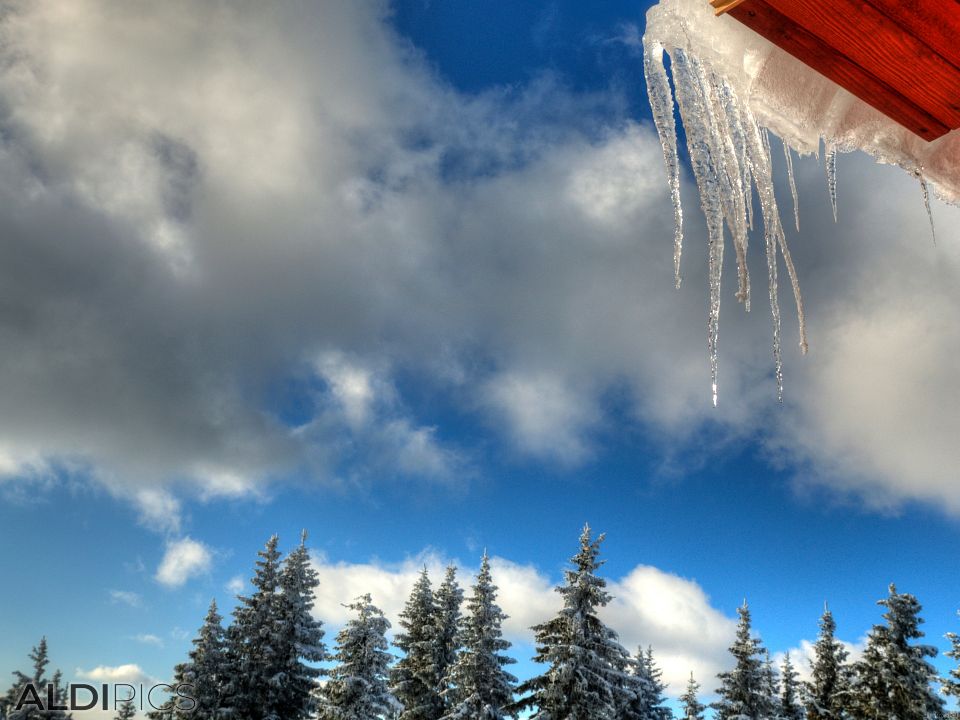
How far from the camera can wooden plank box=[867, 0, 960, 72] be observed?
1.60 meters

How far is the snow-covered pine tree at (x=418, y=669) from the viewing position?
28.9 metres

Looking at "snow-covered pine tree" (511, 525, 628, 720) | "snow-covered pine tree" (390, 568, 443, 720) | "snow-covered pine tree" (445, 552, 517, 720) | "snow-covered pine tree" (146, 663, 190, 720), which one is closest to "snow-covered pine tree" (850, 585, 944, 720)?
"snow-covered pine tree" (511, 525, 628, 720)

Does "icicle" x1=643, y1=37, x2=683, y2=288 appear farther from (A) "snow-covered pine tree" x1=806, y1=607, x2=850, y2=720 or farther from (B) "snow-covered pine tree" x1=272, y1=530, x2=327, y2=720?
(A) "snow-covered pine tree" x1=806, y1=607, x2=850, y2=720

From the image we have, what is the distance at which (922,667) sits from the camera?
2639 cm

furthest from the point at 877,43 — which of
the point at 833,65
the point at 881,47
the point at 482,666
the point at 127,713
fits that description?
the point at 127,713

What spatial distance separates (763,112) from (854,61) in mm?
326

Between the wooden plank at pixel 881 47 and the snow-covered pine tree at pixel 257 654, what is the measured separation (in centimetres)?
3098

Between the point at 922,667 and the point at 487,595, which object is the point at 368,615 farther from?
the point at 922,667

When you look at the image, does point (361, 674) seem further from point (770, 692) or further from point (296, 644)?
point (770, 692)

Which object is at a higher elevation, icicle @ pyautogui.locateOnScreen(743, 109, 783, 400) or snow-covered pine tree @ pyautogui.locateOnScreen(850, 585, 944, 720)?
icicle @ pyautogui.locateOnScreen(743, 109, 783, 400)

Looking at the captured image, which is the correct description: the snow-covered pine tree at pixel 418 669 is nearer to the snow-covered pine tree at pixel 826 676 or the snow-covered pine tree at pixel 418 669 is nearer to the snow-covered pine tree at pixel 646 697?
the snow-covered pine tree at pixel 646 697

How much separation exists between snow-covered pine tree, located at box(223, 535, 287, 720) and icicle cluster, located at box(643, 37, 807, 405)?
1186 inches

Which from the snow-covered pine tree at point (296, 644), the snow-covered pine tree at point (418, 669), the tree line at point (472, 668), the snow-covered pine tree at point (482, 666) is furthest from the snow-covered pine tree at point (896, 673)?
the snow-covered pine tree at point (296, 644)

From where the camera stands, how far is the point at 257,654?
28.1m
